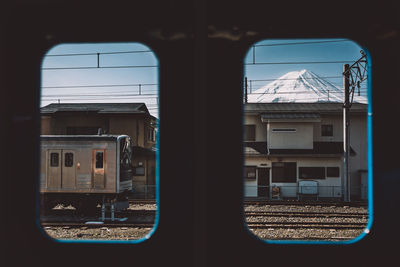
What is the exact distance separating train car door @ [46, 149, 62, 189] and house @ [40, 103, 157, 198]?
627cm

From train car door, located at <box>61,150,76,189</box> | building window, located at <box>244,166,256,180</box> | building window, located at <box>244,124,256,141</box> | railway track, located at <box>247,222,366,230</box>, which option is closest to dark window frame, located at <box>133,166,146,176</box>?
building window, located at <box>244,166,256,180</box>

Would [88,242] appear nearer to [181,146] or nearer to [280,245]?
[181,146]

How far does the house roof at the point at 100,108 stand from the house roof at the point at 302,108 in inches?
224

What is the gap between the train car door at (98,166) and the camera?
421 inches

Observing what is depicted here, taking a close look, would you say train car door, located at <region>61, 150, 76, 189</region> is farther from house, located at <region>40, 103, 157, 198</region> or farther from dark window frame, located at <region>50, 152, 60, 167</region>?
house, located at <region>40, 103, 157, 198</region>

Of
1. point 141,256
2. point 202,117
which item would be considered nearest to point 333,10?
point 202,117

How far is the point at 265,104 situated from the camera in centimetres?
1895

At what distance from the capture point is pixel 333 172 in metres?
17.0

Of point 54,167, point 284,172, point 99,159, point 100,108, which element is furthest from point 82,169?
point 284,172

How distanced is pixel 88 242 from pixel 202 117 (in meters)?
1.07

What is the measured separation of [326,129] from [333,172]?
2344 mm

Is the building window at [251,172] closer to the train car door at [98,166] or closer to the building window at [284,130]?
the building window at [284,130]

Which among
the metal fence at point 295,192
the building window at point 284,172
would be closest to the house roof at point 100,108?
the metal fence at point 295,192

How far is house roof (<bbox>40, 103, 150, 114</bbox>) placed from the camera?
17500 millimetres
